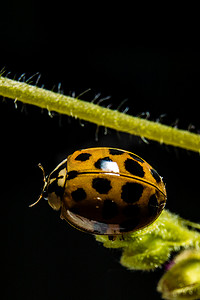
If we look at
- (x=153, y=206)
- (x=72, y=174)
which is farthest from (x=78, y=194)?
(x=153, y=206)

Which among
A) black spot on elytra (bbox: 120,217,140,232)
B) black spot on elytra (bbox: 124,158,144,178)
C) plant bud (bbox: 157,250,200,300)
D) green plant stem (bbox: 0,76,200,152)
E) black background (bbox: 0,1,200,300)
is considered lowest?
black background (bbox: 0,1,200,300)

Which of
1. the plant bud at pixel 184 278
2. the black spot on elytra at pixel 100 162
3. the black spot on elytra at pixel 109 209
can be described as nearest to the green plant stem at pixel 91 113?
the black spot on elytra at pixel 100 162

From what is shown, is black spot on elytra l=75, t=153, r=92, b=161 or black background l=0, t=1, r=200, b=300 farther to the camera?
black background l=0, t=1, r=200, b=300

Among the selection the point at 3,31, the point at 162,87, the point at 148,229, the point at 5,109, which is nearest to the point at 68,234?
the point at 5,109

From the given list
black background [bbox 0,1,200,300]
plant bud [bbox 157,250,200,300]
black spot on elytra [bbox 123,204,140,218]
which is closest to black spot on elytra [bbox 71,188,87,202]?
black spot on elytra [bbox 123,204,140,218]

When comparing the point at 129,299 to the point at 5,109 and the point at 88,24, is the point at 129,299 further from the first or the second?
the point at 88,24

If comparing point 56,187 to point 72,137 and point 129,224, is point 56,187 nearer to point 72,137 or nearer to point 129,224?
point 129,224

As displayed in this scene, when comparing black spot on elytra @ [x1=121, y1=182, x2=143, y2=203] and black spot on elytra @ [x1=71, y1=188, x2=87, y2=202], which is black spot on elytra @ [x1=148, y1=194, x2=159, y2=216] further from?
black spot on elytra @ [x1=71, y1=188, x2=87, y2=202]
